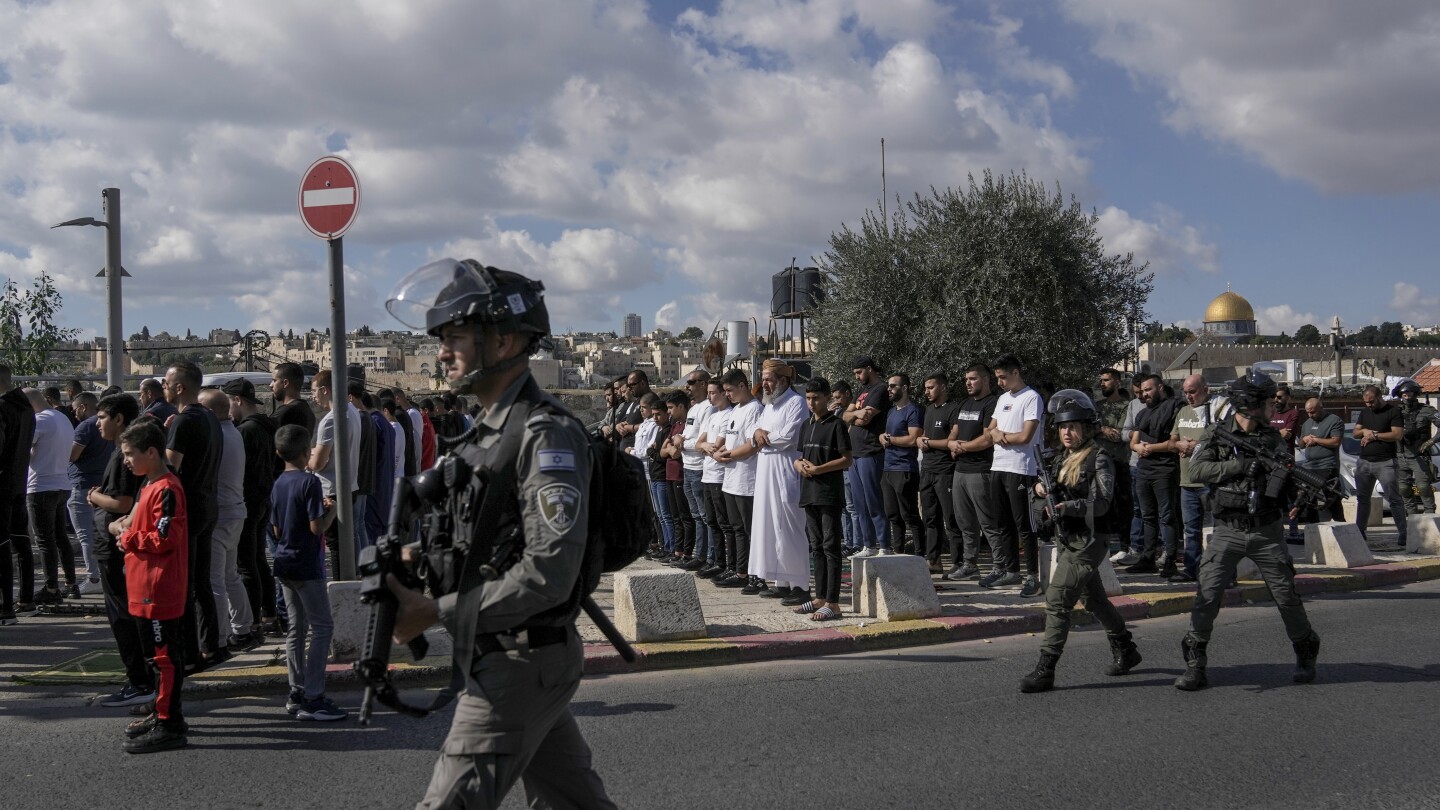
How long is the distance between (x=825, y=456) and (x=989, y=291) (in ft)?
38.4

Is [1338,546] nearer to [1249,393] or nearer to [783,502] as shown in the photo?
[1249,393]

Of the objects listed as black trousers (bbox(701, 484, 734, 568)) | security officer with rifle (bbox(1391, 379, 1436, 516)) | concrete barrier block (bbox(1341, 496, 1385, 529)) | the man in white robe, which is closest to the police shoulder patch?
the man in white robe

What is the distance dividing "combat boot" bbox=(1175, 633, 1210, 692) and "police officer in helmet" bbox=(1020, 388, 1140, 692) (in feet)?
1.77

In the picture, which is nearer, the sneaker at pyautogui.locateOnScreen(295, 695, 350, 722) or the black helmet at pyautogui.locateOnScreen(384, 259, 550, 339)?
the black helmet at pyautogui.locateOnScreen(384, 259, 550, 339)

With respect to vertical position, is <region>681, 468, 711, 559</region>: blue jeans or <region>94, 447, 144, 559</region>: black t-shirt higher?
<region>94, 447, 144, 559</region>: black t-shirt

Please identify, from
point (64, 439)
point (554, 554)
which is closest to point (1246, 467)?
point (554, 554)

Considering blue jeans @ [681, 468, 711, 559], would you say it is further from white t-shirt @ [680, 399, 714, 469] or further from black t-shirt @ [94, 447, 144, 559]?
black t-shirt @ [94, 447, 144, 559]

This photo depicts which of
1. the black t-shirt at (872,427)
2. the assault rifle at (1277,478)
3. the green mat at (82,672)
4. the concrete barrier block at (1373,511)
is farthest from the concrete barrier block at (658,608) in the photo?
the concrete barrier block at (1373,511)

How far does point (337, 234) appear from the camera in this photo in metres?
7.33

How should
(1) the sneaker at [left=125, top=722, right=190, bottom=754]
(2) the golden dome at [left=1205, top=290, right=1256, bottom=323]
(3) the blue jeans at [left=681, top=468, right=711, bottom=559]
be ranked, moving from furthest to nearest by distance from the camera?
(2) the golden dome at [left=1205, top=290, right=1256, bottom=323] → (3) the blue jeans at [left=681, top=468, right=711, bottom=559] → (1) the sneaker at [left=125, top=722, right=190, bottom=754]

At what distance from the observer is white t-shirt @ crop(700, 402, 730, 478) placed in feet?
37.2

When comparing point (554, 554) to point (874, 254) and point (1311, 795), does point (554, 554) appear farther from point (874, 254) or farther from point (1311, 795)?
point (874, 254)

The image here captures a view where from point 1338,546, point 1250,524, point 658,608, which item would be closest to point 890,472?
point 658,608

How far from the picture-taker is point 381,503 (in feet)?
34.1
